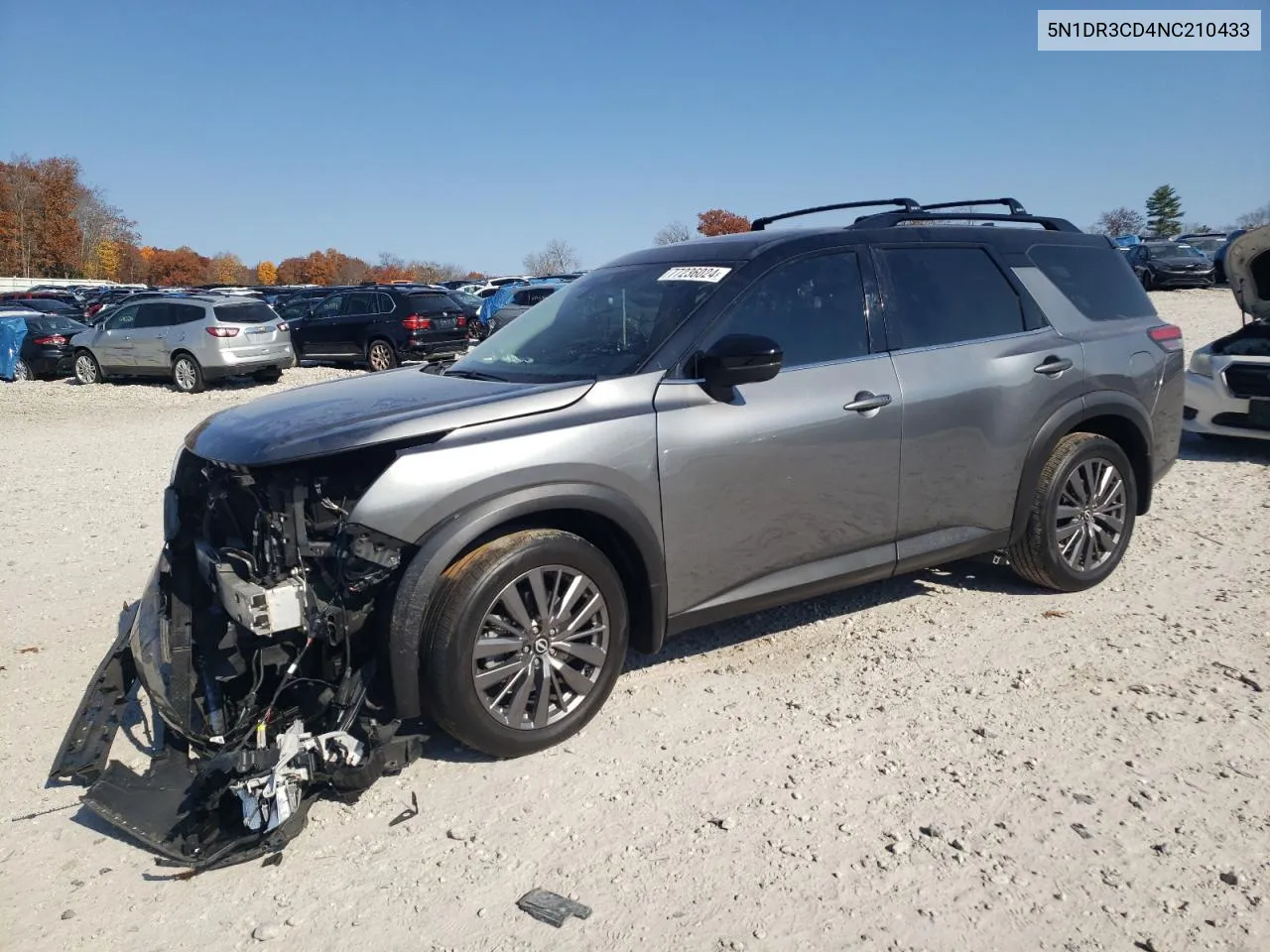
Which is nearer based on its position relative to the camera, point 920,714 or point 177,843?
point 177,843

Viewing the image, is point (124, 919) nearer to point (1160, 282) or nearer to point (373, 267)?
point (1160, 282)

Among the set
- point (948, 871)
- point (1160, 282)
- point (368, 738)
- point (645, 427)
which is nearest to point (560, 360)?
point (645, 427)

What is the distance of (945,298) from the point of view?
4.59 m

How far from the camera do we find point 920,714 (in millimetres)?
3777

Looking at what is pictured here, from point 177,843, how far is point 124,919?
27 cm

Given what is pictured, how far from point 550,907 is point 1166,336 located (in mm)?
4611

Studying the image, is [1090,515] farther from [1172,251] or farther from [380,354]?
[1172,251]

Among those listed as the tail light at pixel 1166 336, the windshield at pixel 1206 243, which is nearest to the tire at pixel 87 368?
the tail light at pixel 1166 336

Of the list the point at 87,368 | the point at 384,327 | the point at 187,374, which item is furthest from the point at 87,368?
the point at 384,327

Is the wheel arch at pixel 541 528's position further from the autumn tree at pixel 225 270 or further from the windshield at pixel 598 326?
the autumn tree at pixel 225 270

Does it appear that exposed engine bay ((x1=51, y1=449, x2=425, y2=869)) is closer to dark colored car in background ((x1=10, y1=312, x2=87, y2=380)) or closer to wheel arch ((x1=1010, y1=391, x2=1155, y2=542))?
wheel arch ((x1=1010, y1=391, x2=1155, y2=542))

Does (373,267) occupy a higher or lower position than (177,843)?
higher

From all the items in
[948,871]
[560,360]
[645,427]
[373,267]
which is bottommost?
[948,871]

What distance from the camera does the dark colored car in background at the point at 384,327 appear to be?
749 inches
